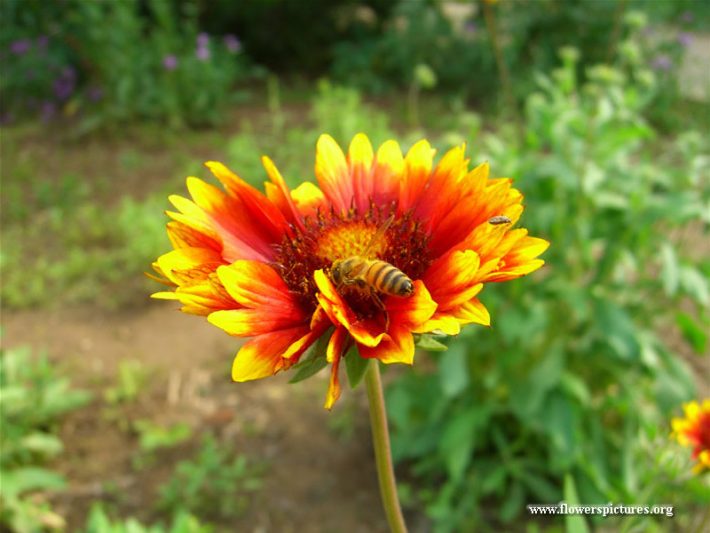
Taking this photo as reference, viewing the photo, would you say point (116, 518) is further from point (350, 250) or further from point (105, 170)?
point (105, 170)

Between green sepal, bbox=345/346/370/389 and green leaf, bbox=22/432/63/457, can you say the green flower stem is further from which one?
green leaf, bbox=22/432/63/457

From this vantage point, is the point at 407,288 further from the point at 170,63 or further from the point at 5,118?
the point at 5,118

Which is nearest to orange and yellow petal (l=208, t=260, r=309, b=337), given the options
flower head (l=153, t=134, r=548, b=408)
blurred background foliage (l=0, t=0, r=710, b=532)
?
flower head (l=153, t=134, r=548, b=408)

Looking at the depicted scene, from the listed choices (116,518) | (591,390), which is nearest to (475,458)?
(591,390)

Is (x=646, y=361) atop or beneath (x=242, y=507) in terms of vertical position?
atop

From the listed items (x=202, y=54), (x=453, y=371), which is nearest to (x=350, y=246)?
(x=453, y=371)

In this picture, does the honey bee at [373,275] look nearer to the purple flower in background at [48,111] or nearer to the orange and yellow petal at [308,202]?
the orange and yellow petal at [308,202]
